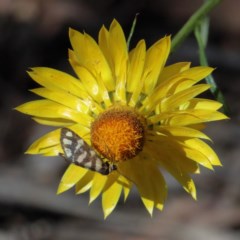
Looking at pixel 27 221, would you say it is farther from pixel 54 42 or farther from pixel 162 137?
pixel 162 137

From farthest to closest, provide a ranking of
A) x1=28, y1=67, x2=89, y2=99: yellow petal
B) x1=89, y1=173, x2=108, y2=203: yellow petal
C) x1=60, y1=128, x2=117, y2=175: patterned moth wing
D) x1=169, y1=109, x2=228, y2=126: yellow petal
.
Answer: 1. x1=89, y1=173, x2=108, y2=203: yellow petal
2. x1=28, y1=67, x2=89, y2=99: yellow petal
3. x1=60, y1=128, x2=117, y2=175: patterned moth wing
4. x1=169, y1=109, x2=228, y2=126: yellow petal

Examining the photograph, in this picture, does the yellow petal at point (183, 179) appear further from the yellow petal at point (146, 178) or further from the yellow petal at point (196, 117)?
A: the yellow petal at point (196, 117)

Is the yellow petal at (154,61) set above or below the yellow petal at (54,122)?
above

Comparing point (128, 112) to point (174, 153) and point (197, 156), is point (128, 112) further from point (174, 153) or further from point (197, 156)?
point (197, 156)

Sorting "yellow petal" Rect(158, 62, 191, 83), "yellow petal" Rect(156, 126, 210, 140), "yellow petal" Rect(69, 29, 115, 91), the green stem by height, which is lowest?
"yellow petal" Rect(156, 126, 210, 140)

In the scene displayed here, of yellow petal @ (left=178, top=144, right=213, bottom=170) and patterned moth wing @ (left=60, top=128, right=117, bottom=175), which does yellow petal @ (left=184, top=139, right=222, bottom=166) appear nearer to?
yellow petal @ (left=178, top=144, right=213, bottom=170)

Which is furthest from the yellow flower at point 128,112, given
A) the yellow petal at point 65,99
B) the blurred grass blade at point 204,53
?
the blurred grass blade at point 204,53

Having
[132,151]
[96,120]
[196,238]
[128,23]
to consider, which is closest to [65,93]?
[96,120]

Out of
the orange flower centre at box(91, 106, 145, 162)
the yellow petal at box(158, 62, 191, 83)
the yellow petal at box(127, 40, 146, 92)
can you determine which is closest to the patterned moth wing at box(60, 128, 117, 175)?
the orange flower centre at box(91, 106, 145, 162)
